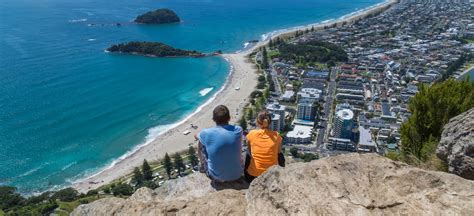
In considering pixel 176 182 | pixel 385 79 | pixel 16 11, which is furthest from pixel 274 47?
pixel 16 11

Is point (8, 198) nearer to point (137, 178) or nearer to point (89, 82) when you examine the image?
point (137, 178)

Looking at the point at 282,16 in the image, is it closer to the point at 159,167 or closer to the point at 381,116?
the point at 381,116

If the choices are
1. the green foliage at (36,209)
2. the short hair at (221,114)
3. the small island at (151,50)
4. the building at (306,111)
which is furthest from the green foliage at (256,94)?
the short hair at (221,114)

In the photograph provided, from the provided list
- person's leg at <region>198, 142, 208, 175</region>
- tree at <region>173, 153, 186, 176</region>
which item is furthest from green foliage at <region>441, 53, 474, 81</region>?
person's leg at <region>198, 142, 208, 175</region>

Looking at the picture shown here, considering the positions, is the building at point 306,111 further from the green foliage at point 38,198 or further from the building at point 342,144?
the green foliage at point 38,198

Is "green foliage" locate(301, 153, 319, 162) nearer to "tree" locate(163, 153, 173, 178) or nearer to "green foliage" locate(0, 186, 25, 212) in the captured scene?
"tree" locate(163, 153, 173, 178)

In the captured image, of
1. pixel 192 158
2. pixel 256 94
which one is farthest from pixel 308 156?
pixel 256 94

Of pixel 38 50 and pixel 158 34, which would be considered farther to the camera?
pixel 158 34
